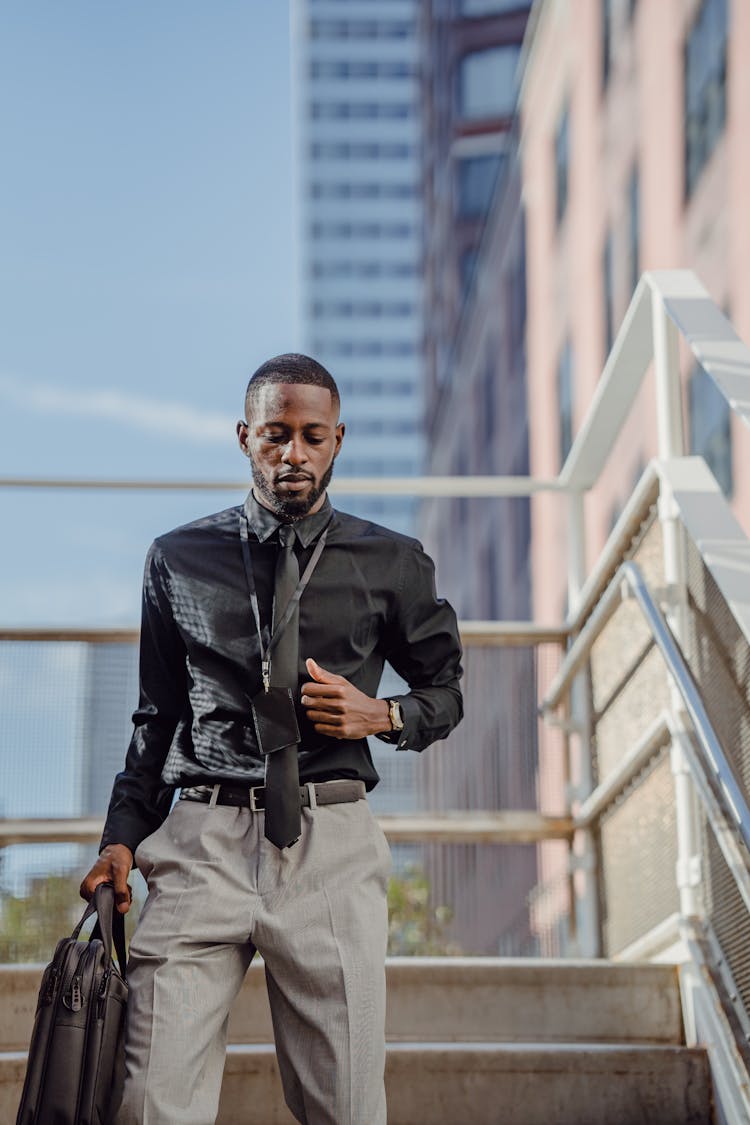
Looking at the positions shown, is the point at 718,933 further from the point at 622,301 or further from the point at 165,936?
the point at 622,301

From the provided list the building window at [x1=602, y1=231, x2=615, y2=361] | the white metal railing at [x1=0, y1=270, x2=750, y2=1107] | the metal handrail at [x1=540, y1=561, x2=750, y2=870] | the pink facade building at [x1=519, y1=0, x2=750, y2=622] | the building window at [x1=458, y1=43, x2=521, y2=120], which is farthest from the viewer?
the building window at [x1=458, y1=43, x2=521, y2=120]

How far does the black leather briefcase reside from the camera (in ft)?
7.66

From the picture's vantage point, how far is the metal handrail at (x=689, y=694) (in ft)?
10.5

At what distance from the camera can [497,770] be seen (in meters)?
5.54

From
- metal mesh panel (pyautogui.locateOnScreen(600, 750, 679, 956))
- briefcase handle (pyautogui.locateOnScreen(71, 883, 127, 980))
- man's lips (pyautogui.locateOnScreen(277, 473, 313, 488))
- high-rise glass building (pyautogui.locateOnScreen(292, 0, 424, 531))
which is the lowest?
metal mesh panel (pyautogui.locateOnScreen(600, 750, 679, 956))

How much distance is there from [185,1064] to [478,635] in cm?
313

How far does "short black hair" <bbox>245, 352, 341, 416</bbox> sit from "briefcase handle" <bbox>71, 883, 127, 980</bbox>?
80 centimetres

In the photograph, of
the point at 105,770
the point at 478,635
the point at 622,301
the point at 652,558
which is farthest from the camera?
the point at 622,301

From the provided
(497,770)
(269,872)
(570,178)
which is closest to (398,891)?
(497,770)

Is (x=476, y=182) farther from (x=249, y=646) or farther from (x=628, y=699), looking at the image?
(x=249, y=646)

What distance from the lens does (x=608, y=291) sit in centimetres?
2209

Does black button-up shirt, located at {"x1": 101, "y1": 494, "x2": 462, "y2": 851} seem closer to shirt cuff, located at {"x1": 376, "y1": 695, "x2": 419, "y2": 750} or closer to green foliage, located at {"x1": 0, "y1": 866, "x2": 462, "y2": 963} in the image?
shirt cuff, located at {"x1": 376, "y1": 695, "x2": 419, "y2": 750}

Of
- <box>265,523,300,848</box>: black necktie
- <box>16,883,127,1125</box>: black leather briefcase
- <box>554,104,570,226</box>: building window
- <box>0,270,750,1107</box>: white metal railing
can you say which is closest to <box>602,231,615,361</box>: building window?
<box>554,104,570,226</box>: building window

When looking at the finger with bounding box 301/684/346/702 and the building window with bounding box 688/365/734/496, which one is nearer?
the finger with bounding box 301/684/346/702
